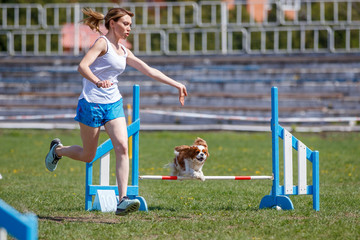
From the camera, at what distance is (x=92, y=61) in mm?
5141

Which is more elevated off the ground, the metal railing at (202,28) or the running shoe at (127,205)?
the metal railing at (202,28)

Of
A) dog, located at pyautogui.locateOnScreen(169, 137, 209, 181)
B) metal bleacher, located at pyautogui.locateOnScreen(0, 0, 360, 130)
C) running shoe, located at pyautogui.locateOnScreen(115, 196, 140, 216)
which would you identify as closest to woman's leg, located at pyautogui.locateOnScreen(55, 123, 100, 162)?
running shoe, located at pyautogui.locateOnScreen(115, 196, 140, 216)

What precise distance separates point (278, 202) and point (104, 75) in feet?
7.69

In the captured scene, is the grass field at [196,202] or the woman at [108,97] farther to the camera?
the woman at [108,97]

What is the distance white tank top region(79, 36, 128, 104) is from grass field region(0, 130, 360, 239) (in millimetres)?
1160

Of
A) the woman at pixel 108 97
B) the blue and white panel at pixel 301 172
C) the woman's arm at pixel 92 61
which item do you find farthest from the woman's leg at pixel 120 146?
the blue and white panel at pixel 301 172

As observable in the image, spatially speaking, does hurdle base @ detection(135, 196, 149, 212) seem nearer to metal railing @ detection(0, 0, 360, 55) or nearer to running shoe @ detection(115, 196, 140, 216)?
running shoe @ detection(115, 196, 140, 216)

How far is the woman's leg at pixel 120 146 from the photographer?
5.37 metres

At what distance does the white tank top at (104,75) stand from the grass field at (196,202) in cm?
116

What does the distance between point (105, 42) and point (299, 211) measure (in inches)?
105

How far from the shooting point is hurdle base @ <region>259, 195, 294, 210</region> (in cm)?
613

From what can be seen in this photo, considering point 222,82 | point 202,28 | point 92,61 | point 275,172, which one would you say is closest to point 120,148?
point 92,61

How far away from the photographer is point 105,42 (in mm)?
5301

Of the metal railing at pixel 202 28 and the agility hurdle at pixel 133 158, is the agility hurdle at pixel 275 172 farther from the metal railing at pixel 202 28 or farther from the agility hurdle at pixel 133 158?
the metal railing at pixel 202 28
